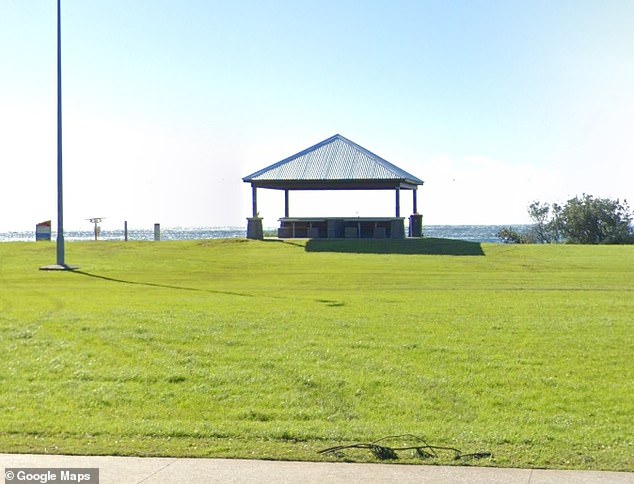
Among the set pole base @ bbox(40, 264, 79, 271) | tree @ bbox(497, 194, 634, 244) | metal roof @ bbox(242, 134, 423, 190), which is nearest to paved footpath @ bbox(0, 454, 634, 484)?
pole base @ bbox(40, 264, 79, 271)

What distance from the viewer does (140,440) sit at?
7383 millimetres

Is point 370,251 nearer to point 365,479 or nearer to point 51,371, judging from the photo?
point 51,371

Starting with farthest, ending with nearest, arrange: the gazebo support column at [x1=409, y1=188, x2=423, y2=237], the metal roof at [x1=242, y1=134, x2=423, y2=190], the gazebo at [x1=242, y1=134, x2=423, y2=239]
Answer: the gazebo support column at [x1=409, y1=188, x2=423, y2=237] → the gazebo at [x1=242, y1=134, x2=423, y2=239] → the metal roof at [x1=242, y1=134, x2=423, y2=190]

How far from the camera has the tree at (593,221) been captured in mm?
60188

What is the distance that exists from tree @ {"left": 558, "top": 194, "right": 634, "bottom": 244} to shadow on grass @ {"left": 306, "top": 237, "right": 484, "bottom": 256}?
87.9 ft

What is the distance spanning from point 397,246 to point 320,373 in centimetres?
2532

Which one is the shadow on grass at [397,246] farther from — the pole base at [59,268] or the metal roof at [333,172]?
the pole base at [59,268]

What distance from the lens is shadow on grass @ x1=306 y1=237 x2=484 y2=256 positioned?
108 feet

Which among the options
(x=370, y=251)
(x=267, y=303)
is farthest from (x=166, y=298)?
(x=370, y=251)

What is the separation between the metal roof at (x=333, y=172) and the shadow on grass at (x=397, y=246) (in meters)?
3.02

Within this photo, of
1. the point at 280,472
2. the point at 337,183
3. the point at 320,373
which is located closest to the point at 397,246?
the point at 337,183

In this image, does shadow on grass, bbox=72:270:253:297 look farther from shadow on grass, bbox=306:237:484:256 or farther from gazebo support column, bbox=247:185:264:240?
gazebo support column, bbox=247:185:264:240

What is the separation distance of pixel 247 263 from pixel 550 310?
53.5 feet

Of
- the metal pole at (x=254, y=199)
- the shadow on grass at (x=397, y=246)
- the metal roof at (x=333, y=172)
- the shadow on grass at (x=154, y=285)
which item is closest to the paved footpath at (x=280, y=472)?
the shadow on grass at (x=154, y=285)
